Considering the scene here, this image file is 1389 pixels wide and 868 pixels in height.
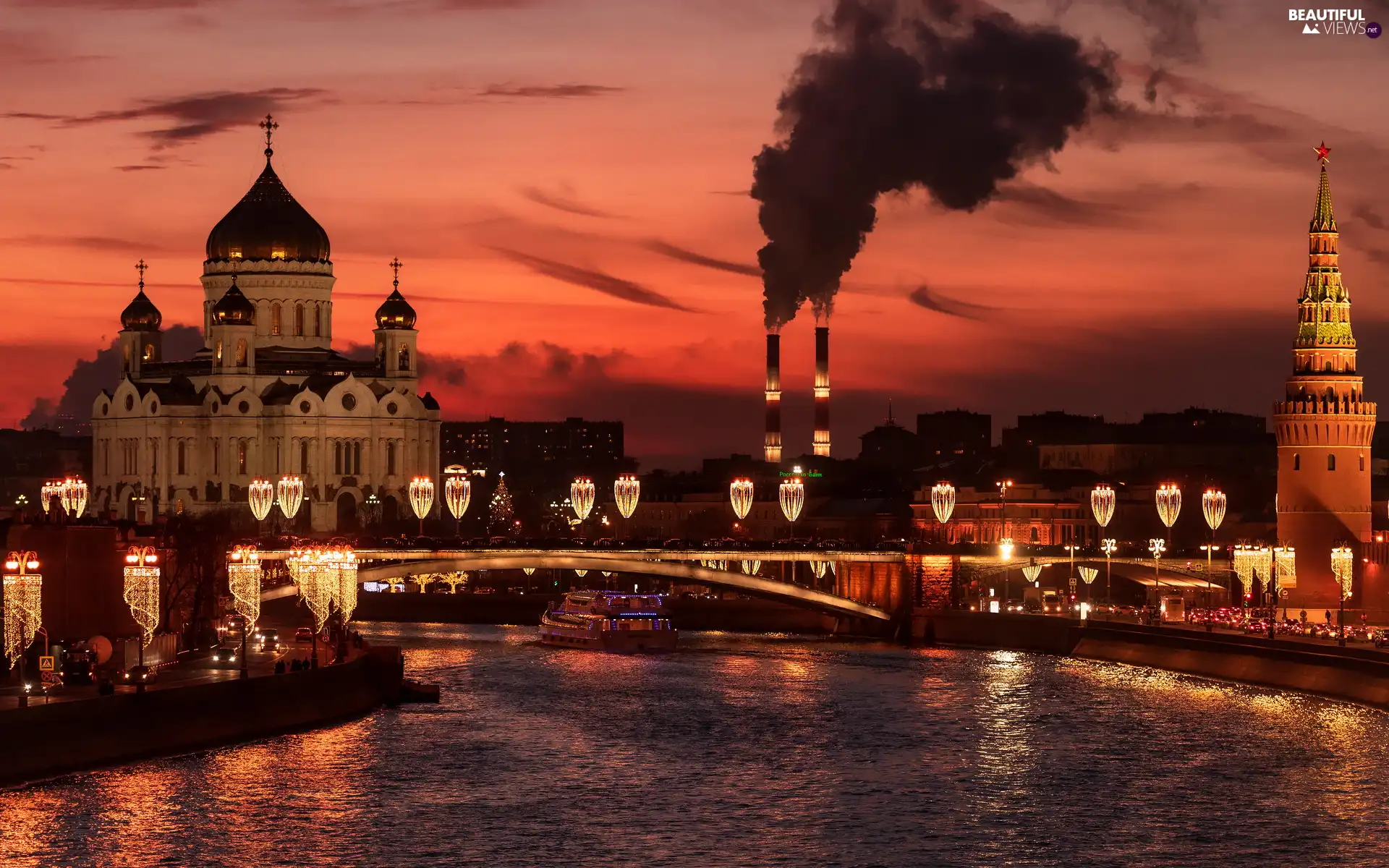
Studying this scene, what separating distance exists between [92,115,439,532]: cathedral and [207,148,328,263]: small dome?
2.7 inches

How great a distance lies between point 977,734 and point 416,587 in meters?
58.6

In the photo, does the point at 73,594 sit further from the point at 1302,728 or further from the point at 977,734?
the point at 1302,728

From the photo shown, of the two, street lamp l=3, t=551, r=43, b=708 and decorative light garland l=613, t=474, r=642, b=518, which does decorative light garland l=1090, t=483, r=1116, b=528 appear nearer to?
decorative light garland l=613, t=474, r=642, b=518

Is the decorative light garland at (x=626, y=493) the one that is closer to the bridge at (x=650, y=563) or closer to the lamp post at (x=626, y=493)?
the lamp post at (x=626, y=493)

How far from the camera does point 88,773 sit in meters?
44.1

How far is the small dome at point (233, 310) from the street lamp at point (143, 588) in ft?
249

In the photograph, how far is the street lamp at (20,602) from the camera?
4659 cm

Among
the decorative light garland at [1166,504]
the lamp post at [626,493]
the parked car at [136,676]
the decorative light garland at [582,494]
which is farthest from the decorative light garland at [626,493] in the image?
the parked car at [136,676]

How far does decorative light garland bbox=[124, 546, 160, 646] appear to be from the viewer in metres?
52.8

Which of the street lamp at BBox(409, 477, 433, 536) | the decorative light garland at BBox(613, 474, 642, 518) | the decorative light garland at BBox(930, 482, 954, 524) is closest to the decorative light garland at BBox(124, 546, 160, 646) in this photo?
the decorative light garland at BBox(613, 474, 642, 518)

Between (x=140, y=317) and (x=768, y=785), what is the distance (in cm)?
9461

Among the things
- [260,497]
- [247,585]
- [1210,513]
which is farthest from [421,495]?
[247,585]

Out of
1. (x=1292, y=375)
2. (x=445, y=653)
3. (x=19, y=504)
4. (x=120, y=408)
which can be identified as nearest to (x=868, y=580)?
(x=1292, y=375)

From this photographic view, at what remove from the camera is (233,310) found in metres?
129
